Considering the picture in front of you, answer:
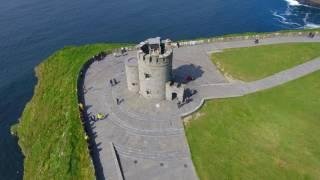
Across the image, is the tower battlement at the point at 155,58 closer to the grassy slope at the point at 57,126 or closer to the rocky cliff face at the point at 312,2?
the grassy slope at the point at 57,126

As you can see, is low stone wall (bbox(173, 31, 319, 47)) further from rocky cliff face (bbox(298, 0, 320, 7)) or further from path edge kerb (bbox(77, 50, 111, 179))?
rocky cliff face (bbox(298, 0, 320, 7))

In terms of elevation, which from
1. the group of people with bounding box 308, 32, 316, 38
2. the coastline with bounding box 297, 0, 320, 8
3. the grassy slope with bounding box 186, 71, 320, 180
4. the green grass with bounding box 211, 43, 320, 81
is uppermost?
the coastline with bounding box 297, 0, 320, 8

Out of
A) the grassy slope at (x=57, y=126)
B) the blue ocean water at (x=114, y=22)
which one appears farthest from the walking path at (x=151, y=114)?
the blue ocean water at (x=114, y=22)

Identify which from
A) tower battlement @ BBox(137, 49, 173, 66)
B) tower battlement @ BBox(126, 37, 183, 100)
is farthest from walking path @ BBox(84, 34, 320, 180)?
tower battlement @ BBox(137, 49, 173, 66)

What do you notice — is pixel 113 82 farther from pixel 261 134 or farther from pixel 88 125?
pixel 261 134

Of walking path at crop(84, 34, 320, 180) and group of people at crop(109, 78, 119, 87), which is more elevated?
group of people at crop(109, 78, 119, 87)

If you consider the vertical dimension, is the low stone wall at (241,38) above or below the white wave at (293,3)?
below
